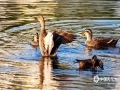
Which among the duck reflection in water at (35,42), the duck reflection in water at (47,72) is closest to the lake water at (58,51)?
the duck reflection in water at (47,72)

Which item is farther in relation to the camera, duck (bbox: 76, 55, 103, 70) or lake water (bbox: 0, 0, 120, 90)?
duck (bbox: 76, 55, 103, 70)

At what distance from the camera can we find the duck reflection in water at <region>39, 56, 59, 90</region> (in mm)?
11999

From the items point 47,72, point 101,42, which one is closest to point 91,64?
point 47,72

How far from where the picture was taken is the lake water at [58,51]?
1230 cm

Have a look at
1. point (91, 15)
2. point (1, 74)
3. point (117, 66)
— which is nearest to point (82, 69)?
point (117, 66)

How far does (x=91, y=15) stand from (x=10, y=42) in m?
7.47

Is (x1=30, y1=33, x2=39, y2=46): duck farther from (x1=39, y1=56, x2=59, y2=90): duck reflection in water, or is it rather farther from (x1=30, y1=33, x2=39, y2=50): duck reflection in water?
(x1=39, y1=56, x2=59, y2=90): duck reflection in water

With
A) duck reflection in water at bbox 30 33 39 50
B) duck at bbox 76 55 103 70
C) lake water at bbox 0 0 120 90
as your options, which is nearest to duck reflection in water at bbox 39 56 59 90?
lake water at bbox 0 0 120 90

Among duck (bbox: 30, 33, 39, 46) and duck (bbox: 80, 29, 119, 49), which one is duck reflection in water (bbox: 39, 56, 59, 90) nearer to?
duck (bbox: 30, 33, 39, 46)

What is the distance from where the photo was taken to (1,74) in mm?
13164

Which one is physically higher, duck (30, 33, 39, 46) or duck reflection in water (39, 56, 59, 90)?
duck (30, 33, 39, 46)

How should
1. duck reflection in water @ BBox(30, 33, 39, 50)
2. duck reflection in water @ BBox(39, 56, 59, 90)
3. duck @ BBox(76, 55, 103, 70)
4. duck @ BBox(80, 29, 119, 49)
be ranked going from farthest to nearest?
1. duck reflection in water @ BBox(30, 33, 39, 50)
2. duck @ BBox(80, 29, 119, 49)
3. duck @ BBox(76, 55, 103, 70)
4. duck reflection in water @ BBox(39, 56, 59, 90)

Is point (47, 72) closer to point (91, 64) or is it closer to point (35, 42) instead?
point (91, 64)

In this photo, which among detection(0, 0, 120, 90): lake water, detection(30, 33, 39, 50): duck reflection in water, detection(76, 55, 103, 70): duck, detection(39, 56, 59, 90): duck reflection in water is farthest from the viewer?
detection(30, 33, 39, 50): duck reflection in water
